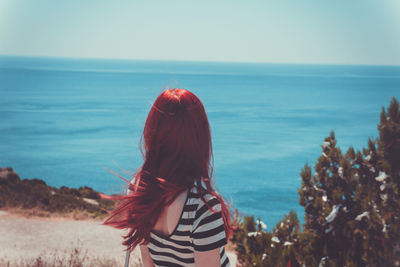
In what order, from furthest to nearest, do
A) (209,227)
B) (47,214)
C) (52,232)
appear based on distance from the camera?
1. (47,214)
2. (52,232)
3. (209,227)

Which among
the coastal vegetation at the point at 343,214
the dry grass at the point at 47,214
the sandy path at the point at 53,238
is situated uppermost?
the coastal vegetation at the point at 343,214

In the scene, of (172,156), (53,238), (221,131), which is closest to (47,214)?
(53,238)

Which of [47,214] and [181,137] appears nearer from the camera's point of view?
[181,137]

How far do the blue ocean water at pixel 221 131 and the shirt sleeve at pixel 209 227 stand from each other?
37.8 m

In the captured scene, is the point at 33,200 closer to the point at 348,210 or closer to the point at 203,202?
the point at 348,210

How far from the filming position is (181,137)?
161cm

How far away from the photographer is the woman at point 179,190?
1542 mm

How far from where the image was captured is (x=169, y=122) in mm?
1618

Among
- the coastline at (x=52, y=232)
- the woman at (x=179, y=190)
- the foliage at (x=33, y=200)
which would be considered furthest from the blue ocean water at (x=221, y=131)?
the woman at (x=179, y=190)

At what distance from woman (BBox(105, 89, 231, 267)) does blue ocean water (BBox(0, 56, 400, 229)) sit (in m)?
37.6

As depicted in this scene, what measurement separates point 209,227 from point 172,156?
0.32 meters

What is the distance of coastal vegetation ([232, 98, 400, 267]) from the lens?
2.88 m

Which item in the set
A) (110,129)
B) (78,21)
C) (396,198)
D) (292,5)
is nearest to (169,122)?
(396,198)

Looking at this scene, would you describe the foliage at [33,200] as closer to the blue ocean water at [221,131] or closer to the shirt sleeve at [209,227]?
the shirt sleeve at [209,227]
